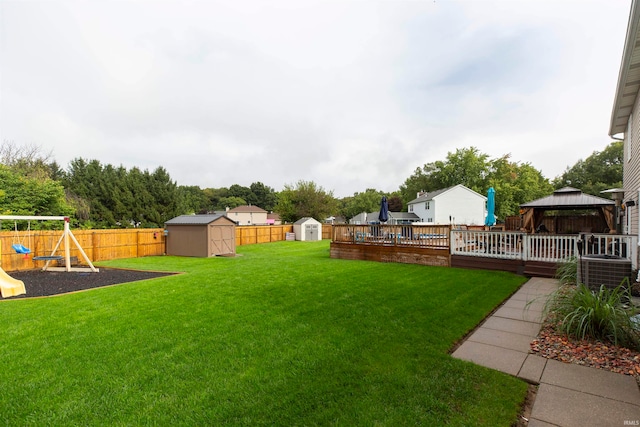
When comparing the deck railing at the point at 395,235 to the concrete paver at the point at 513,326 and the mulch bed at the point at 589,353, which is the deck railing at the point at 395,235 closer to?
the concrete paver at the point at 513,326

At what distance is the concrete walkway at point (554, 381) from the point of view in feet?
7.38

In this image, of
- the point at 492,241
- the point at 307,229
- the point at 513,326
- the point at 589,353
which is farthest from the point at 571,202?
A: the point at 307,229

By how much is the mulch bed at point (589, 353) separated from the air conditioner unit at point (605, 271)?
6.58 ft

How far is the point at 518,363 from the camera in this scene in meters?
3.19

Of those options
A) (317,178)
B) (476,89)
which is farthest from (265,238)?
(476,89)

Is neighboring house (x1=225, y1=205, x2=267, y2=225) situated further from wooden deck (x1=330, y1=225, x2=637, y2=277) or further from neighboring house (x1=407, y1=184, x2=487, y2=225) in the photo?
wooden deck (x1=330, y1=225, x2=637, y2=277)

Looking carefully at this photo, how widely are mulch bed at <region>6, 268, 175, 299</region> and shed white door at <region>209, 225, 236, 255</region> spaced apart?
15.6ft

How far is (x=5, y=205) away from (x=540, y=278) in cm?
2349

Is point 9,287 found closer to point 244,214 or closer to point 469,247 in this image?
point 469,247

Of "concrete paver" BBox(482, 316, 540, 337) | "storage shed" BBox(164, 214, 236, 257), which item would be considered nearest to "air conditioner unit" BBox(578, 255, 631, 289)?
"concrete paver" BBox(482, 316, 540, 337)

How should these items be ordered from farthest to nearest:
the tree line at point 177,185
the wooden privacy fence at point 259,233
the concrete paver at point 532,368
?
1. the tree line at point 177,185
2. the wooden privacy fence at point 259,233
3. the concrete paver at point 532,368

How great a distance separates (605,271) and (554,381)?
3.45m

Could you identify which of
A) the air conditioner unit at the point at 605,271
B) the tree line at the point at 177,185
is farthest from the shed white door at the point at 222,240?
the air conditioner unit at the point at 605,271

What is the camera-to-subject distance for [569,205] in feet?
30.7
